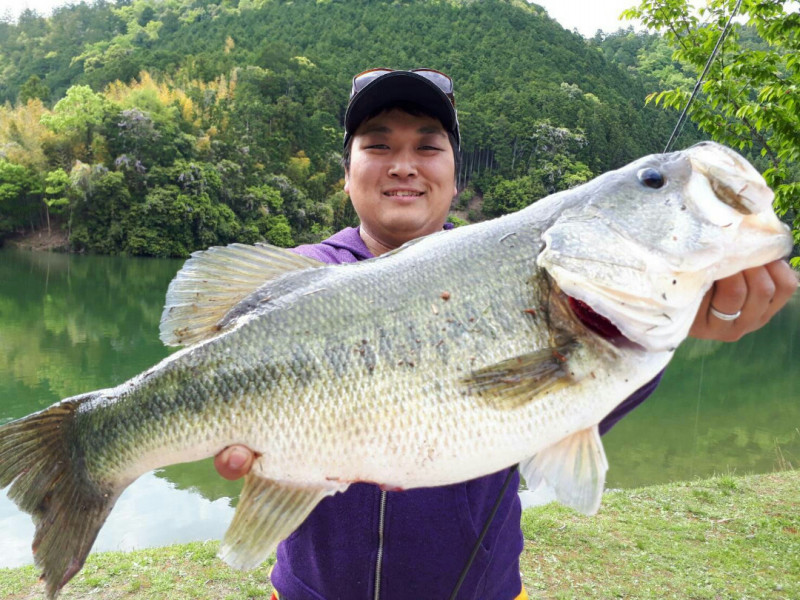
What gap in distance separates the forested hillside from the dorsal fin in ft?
142

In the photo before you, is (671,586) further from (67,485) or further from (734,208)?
(67,485)

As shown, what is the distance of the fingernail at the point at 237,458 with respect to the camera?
64.1 inches

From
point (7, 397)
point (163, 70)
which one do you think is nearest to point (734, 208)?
point (7, 397)

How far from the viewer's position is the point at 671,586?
4695mm

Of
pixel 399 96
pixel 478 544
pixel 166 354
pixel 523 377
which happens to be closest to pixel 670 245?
pixel 523 377

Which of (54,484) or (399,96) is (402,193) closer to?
(399,96)

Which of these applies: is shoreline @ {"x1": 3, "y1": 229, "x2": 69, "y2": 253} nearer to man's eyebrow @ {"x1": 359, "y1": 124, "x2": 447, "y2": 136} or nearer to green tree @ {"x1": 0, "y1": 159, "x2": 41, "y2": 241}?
green tree @ {"x1": 0, "y1": 159, "x2": 41, "y2": 241}

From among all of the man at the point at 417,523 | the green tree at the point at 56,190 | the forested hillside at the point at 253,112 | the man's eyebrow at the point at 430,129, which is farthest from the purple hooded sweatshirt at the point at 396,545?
the green tree at the point at 56,190

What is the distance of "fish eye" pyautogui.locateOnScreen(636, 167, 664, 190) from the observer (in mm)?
1635

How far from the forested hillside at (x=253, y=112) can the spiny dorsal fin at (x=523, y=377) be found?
43.8 m

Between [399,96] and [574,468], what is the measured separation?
5.42 ft

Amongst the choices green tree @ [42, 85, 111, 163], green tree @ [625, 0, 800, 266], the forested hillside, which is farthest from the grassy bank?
green tree @ [42, 85, 111, 163]

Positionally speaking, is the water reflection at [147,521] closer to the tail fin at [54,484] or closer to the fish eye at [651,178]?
the tail fin at [54,484]

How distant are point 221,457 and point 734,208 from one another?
1.58 metres
